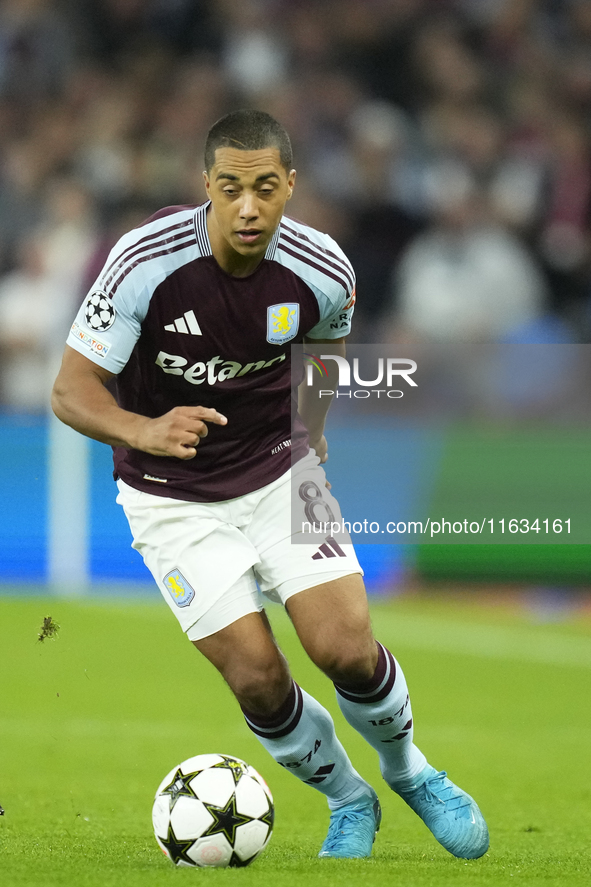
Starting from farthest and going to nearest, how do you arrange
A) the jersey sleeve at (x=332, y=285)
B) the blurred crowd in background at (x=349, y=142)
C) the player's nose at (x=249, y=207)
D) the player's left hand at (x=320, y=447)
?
the blurred crowd in background at (x=349, y=142) → the player's left hand at (x=320, y=447) → the jersey sleeve at (x=332, y=285) → the player's nose at (x=249, y=207)

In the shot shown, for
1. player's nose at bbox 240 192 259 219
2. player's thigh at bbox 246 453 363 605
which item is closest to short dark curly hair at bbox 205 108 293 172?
player's nose at bbox 240 192 259 219

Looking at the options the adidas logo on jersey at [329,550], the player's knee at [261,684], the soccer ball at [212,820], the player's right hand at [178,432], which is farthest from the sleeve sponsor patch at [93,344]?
the soccer ball at [212,820]

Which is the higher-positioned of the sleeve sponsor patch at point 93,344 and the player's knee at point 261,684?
the sleeve sponsor patch at point 93,344

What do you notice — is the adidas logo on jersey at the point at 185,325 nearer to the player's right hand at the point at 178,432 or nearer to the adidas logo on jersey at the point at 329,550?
the player's right hand at the point at 178,432

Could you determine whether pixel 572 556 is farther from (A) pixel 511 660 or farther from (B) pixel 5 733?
(B) pixel 5 733

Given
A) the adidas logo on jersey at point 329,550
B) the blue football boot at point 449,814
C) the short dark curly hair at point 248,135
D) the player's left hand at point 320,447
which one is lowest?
the blue football boot at point 449,814

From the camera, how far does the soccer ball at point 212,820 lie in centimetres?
384

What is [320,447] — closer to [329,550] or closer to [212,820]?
[329,550]

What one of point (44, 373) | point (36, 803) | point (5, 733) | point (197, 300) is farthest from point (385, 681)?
point (44, 373)

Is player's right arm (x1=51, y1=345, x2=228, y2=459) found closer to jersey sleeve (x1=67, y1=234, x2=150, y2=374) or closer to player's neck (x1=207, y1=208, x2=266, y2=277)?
jersey sleeve (x1=67, y1=234, x2=150, y2=374)

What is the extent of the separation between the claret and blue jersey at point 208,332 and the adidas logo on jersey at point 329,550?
0.93 ft

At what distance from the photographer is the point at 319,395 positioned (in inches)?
A: 178

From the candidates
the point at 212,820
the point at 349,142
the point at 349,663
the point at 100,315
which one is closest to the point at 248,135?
the point at 100,315

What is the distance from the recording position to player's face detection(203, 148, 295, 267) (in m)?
3.83
